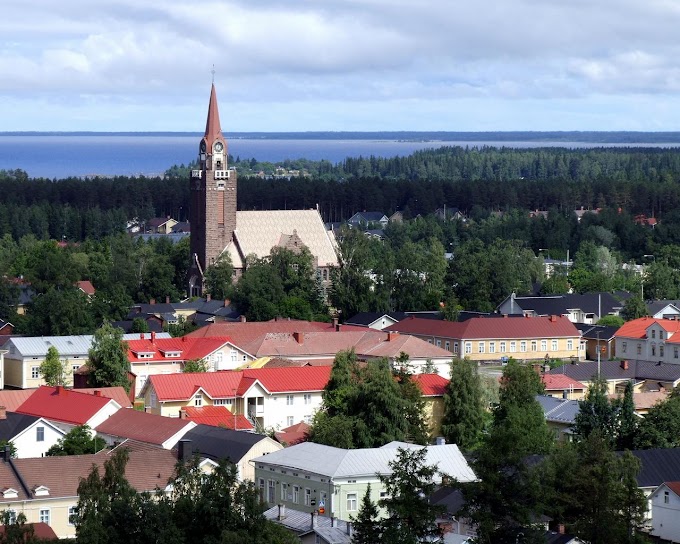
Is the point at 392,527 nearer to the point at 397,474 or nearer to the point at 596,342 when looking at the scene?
the point at 397,474

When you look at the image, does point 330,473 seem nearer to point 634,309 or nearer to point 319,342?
point 319,342

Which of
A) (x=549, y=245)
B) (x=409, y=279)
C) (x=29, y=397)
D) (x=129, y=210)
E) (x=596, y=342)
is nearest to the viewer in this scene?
(x=29, y=397)

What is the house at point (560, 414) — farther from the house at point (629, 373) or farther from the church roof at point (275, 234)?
the church roof at point (275, 234)

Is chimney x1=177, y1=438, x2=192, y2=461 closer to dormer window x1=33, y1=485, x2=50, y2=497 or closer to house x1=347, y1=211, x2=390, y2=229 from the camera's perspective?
dormer window x1=33, y1=485, x2=50, y2=497

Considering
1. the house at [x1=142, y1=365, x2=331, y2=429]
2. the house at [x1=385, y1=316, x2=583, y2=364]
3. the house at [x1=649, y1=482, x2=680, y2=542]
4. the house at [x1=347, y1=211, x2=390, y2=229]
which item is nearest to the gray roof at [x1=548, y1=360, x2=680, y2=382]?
the house at [x1=385, y1=316, x2=583, y2=364]

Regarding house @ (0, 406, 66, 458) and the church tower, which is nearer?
house @ (0, 406, 66, 458)

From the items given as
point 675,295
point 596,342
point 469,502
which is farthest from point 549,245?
point 469,502

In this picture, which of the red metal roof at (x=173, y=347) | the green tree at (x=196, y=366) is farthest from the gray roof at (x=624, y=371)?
the red metal roof at (x=173, y=347)
